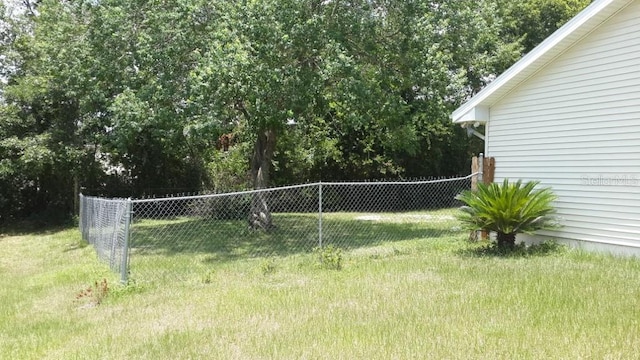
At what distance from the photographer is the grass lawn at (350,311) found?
4281 millimetres

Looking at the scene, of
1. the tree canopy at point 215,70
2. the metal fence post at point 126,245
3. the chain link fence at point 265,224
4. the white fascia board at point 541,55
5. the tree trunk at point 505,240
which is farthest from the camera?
the tree canopy at point 215,70

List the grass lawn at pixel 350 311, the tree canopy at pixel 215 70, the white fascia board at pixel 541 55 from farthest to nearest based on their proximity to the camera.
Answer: the tree canopy at pixel 215 70 → the white fascia board at pixel 541 55 → the grass lawn at pixel 350 311

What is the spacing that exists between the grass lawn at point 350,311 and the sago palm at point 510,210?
478 millimetres

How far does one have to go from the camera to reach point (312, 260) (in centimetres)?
855

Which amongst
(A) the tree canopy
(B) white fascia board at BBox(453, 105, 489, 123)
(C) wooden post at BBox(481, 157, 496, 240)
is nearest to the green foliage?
(A) the tree canopy

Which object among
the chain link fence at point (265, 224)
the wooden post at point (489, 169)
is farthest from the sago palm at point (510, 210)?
the wooden post at point (489, 169)

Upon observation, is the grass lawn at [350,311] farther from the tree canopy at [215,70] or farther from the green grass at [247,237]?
the tree canopy at [215,70]

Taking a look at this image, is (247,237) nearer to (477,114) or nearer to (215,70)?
(215,70)

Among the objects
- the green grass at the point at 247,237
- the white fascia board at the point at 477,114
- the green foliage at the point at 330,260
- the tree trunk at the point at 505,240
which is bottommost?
the green grass at the point at 247,237

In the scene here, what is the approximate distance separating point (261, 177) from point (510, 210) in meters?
7.30

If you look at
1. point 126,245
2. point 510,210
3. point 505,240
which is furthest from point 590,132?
point 126,245

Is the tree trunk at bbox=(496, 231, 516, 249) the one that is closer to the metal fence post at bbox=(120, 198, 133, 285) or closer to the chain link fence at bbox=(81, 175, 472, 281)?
the chain link fence at bbox=(81, 175, 472, 281)

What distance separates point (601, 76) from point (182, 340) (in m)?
7.51

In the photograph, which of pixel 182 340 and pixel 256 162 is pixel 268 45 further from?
pixel 182 340
